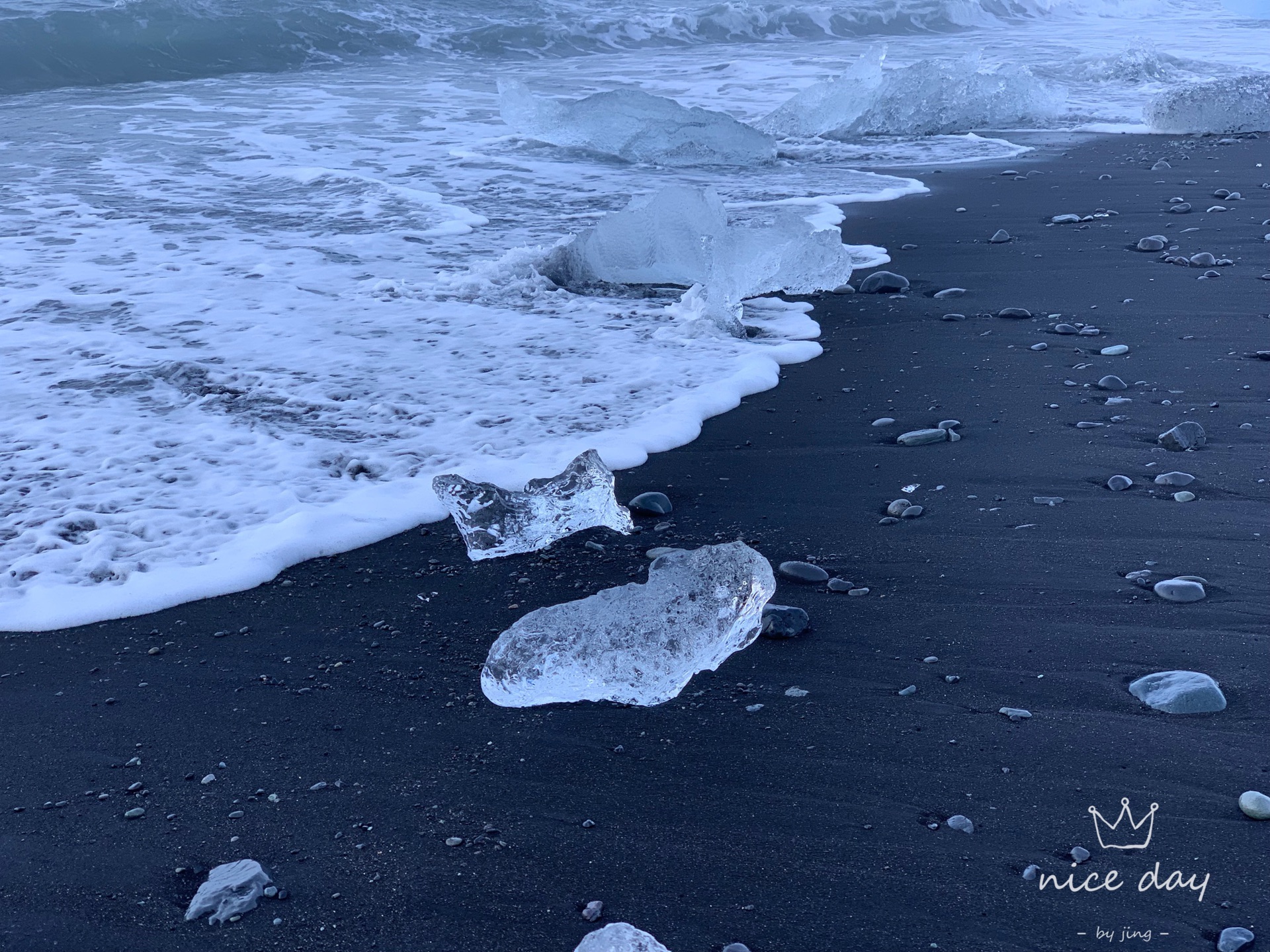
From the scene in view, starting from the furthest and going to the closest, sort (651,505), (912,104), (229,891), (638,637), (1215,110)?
(912,104) → (1215,110) → (651,505) → (638,637) → (229,891)

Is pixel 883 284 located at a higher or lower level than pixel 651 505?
higher

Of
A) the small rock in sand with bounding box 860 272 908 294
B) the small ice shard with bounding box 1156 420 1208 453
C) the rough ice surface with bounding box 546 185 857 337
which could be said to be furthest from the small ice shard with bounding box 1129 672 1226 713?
the small rock in sand with bounding box 860 272 908 294

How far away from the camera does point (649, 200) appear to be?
4961mm

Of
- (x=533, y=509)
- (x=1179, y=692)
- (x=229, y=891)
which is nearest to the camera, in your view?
(x=229, y=891)

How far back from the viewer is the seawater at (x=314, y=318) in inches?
112

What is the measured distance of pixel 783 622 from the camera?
2.18 meters

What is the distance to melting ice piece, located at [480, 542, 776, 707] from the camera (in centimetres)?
199

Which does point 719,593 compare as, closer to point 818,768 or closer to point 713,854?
point 818,768

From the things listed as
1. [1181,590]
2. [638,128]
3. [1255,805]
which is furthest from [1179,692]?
[638,128]

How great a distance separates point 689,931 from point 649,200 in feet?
13.3

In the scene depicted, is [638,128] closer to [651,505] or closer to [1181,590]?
[651,505]

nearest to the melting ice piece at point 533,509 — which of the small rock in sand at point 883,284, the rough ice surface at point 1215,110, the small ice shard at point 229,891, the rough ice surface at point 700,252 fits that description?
the small ice shard at point 229,891

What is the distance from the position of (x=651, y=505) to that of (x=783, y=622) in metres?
0.72

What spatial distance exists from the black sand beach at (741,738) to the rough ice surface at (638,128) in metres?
6.04
